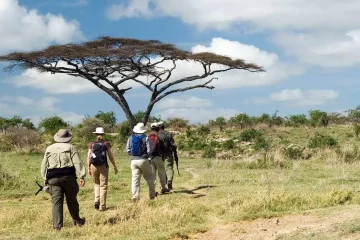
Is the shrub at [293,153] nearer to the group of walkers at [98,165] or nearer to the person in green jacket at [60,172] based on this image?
the group of walkers at [98,165]

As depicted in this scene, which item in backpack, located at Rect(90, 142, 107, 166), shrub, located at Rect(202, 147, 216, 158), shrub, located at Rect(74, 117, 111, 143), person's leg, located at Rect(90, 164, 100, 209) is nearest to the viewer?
backpack, located at Rect(90, 142, 107, 166)

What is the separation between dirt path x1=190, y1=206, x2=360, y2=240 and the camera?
291 inches

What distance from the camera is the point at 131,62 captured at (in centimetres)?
2702

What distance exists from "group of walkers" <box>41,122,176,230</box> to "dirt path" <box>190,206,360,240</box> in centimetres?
203

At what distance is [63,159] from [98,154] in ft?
5.84

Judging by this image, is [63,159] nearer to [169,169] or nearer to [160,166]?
[160,166]

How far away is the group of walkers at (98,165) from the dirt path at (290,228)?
2.03 metres

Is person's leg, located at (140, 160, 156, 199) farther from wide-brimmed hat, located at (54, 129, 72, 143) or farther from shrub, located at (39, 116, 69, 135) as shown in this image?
shrub, located at (39, 116, 69, 135)

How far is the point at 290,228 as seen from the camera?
26.3 feet

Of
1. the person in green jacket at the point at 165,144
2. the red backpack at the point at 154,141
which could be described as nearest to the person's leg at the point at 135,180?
the red backpack at the point at 154,141

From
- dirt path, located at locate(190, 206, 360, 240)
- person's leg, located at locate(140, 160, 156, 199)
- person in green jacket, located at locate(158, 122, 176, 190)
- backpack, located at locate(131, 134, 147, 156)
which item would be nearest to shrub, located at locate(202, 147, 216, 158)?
person in green jacket, located at locate(158, 122, 176, 190)

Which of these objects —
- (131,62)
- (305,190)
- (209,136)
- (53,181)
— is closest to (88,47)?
(131,62)

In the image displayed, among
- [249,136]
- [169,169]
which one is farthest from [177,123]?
[169,169]

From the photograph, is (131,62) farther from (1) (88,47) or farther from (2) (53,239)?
(2) (53,239)
